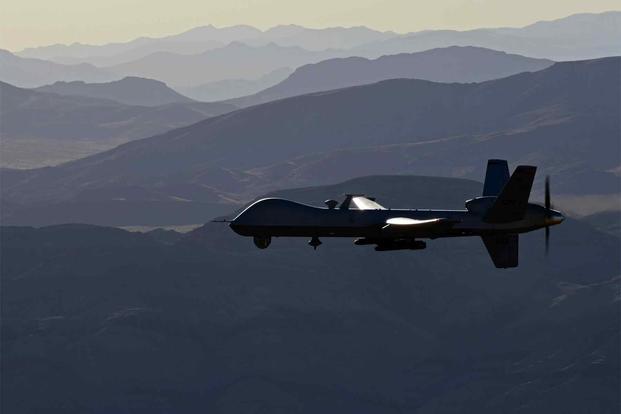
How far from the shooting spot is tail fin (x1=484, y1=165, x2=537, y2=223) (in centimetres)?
11050

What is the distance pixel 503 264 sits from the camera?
117062 millimetres

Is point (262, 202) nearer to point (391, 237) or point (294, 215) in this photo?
point (294, 215)

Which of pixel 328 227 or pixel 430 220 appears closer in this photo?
pixel 430 220

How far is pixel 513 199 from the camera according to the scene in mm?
112562

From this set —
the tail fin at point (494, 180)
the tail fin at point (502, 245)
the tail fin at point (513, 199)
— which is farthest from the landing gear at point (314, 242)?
the tail fin at point (494, 180)

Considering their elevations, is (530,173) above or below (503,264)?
above

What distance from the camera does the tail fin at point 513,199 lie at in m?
110

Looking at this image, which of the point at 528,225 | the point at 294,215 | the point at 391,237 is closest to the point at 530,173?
the point at 528,225

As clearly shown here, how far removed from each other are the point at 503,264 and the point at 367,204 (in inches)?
508

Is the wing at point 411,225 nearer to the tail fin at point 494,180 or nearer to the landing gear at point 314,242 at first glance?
the landing gear at point 314,242

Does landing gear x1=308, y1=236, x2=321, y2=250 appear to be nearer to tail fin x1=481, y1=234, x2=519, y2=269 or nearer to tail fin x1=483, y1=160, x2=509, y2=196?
tail fin x1=481, y1=234, x2=519, y2=269

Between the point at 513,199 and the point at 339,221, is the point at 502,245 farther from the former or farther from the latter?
the point at 339,221

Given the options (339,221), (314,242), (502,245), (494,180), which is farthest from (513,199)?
(314,242)

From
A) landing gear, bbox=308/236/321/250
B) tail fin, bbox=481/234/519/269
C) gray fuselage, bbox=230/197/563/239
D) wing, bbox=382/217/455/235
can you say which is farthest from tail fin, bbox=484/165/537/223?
landing gear, bbox=308/236/321/250
